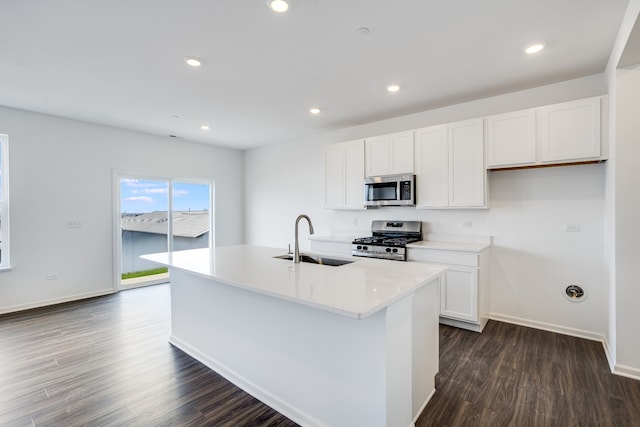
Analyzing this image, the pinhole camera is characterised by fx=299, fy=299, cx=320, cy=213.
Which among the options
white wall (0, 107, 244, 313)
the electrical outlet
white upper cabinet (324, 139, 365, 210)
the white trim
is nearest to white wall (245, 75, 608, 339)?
the white trim

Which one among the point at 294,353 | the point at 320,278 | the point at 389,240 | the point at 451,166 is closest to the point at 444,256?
the point at 389,240

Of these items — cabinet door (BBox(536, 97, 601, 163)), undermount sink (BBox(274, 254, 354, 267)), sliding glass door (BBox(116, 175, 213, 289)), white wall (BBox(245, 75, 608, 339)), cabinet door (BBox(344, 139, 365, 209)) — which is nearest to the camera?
undermount sink (BBox(274, 254, 354, 267))

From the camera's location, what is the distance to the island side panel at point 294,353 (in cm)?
161

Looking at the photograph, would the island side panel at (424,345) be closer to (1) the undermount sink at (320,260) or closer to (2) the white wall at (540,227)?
(1) the undermount sink at (320,260)

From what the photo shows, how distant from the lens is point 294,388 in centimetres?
196

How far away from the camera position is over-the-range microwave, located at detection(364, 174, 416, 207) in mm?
3900

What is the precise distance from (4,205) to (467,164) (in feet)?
19.6

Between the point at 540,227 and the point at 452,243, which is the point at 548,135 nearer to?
the point at 540,227

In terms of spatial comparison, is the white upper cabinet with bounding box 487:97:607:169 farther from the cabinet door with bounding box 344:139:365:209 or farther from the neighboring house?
the neighboring house

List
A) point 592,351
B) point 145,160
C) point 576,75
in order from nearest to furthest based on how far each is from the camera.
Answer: point 592,351, point 576,75, point 145,160

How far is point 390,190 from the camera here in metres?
4.09

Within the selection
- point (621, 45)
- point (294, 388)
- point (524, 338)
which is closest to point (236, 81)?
point (294, 388)

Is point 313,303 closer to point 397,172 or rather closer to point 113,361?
point 113,361

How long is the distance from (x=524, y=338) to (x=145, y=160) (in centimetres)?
603
